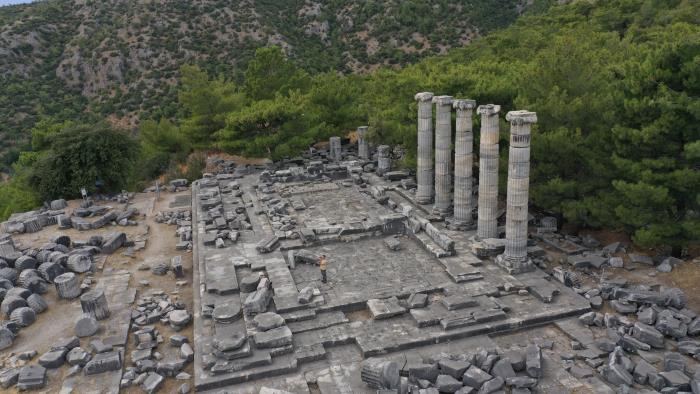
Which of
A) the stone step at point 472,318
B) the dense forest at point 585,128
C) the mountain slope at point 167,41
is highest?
the mountain slope at point 167,41

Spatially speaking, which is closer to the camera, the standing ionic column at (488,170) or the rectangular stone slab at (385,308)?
the rectangular stone slab at (385,308)

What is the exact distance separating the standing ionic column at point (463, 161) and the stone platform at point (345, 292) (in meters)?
0.86

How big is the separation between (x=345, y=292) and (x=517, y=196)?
5926 mm

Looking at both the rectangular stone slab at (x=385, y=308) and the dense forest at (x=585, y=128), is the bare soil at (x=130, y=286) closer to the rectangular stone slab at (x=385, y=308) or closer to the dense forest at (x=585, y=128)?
the rectangular stone slab at (x=385, y=308)

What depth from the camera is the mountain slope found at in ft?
166

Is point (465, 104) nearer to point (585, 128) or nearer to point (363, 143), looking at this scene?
point (585, 128)

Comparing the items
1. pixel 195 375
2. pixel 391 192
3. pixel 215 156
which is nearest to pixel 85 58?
pixel 215 156

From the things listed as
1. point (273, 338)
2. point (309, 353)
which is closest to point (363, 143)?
point (273, 338)

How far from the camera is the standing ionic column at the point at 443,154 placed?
1992 centimetres

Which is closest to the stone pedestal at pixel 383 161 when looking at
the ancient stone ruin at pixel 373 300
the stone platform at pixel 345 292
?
the ancient stone ruin at pixel 373 300

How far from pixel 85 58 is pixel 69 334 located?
47963 millimetres

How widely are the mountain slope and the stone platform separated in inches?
1379

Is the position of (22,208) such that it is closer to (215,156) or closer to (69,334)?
(215,156)

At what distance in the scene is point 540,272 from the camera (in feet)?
50.9
